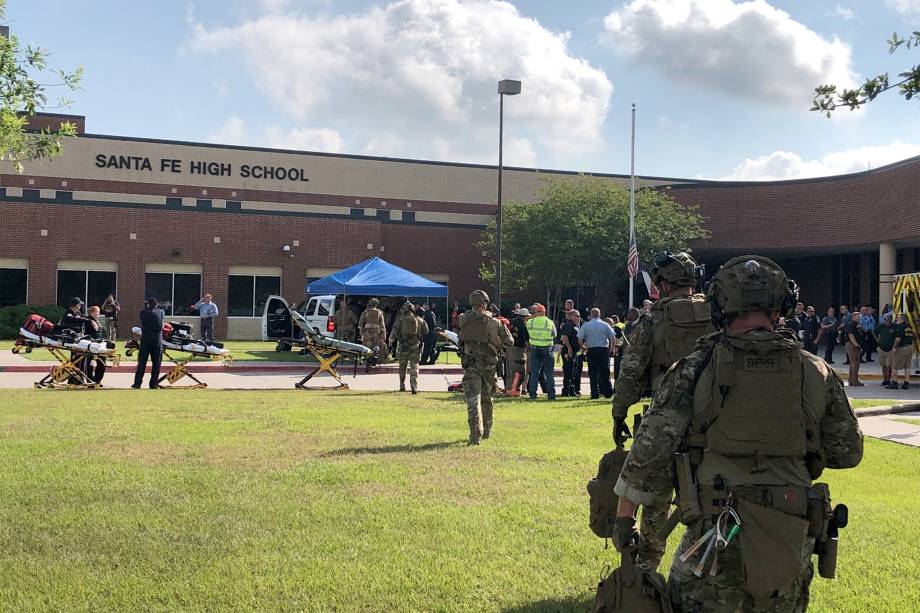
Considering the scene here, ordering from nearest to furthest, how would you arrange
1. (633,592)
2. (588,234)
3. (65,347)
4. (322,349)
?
(633,592) → (65,347) → (322,349) → (588,234)

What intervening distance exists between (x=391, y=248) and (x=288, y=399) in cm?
2822

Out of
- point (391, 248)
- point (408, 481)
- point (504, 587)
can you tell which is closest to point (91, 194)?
point (391, 248)

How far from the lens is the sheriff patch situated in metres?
3.42

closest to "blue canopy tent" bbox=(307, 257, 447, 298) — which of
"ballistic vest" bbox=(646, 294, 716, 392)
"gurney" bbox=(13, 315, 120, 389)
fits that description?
"gurney" bbox=(13, 315, 120, 389)

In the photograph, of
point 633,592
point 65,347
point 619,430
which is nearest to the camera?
point 633,592

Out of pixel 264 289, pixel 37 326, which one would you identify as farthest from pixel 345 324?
pixel 264 289

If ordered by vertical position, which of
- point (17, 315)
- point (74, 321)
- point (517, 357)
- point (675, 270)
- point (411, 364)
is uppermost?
point (675, 270)

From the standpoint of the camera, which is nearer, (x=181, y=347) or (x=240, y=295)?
(x=181, y=347)

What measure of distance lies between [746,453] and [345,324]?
72.7ft

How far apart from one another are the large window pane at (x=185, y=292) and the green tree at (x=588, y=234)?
13.3 m

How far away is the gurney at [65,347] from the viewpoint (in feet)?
54.4

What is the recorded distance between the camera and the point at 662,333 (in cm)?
555

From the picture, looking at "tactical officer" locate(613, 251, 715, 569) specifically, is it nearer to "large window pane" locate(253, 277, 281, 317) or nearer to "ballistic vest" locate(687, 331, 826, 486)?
"ballistic vest" locate(687, 331, 826, 486)

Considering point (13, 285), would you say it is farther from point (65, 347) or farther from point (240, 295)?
point (65, 347)
